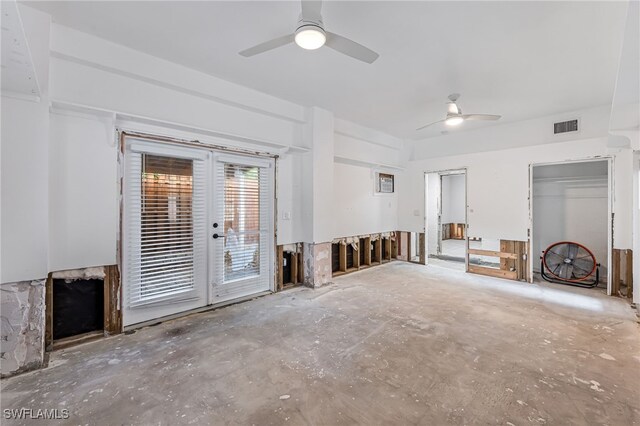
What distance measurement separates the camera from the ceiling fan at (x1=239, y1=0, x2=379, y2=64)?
1870 mm

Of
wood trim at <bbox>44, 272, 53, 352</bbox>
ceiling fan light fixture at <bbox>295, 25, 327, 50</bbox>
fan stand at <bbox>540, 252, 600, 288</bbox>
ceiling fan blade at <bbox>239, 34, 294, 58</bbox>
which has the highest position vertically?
ceiling fan blade at <bbox>239, 34, 294, 58</bbox>

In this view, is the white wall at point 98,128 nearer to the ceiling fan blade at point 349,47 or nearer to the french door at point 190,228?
the french door at point 190,228

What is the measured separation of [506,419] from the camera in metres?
1.71

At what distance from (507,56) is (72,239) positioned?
15.7 ft

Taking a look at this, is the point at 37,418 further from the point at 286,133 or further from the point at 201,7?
the point at 286,133

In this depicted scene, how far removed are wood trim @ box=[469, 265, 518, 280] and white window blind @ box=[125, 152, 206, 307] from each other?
5.04 metres

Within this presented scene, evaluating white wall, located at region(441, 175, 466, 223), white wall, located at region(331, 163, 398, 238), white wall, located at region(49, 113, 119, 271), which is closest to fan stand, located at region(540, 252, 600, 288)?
white wall, located at region(331, 163, 398, 238)

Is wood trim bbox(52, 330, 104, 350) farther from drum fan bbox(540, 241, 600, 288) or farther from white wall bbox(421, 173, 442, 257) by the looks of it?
drum fan bbox(540, 241, 600, 288)

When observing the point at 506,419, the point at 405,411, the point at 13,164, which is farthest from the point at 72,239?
the point at 506,419

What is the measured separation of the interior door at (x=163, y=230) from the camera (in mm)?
2998

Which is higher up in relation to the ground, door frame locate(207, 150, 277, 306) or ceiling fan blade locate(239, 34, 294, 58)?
ceiling fan blade locate(239, 34, 294, 58)

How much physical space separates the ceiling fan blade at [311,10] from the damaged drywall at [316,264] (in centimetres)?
316

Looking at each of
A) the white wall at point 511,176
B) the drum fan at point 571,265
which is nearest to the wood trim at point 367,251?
the white wall at point 511,176

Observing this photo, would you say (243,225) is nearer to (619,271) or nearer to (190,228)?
(190,228)
